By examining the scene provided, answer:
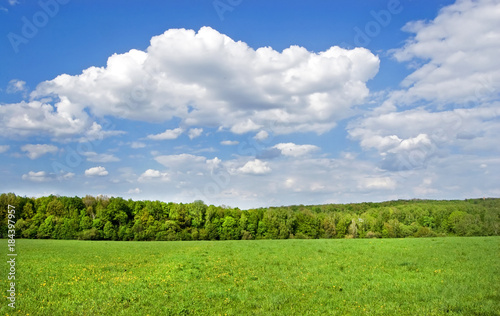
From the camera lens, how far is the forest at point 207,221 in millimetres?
73375

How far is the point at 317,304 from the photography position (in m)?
12.8

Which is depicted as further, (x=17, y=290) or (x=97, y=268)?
(x=97, y=268)

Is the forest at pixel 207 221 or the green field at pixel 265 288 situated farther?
the forest at pixel 207 221

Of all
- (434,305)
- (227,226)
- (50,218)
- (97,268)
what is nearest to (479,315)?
(434,305)

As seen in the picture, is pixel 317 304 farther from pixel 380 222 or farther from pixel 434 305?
pixel 380 222

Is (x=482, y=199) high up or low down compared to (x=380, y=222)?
up

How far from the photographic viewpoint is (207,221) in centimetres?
8719

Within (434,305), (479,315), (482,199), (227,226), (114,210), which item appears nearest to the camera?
(479,315)

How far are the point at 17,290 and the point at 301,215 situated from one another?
8855 cm

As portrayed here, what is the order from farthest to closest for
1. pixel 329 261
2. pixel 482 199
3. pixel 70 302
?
pixel 482 199 < pixel 329 261 < pixel 70 302

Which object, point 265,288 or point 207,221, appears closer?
point 265,288

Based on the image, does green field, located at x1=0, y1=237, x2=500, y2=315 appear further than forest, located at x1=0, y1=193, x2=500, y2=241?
No

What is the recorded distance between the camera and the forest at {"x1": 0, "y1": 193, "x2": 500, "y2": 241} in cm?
7338

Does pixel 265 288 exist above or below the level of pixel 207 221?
above
